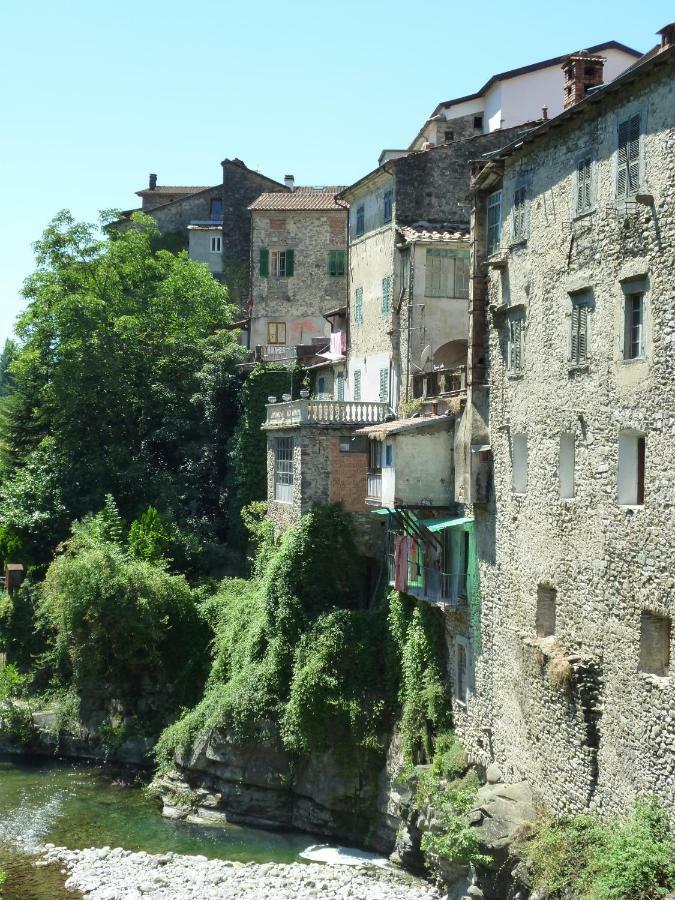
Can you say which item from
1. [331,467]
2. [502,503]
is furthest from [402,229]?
[502,503]

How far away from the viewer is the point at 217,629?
42469 mm

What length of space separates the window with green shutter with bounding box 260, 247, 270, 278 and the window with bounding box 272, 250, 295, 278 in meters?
0.24

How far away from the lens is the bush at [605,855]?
69.9 feet

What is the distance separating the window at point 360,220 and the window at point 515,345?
16850 millimetres

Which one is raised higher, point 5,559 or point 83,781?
point 5,559

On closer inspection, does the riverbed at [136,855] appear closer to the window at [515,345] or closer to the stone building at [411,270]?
the window at [515,345]

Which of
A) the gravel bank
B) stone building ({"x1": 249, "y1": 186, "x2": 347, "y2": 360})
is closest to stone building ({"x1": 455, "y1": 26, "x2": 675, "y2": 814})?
the gravel bank

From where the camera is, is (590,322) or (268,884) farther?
(268,884)

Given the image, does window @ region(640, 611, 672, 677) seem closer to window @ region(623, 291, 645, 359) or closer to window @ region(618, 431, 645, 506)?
window @ region(618, 431, 645, 506)

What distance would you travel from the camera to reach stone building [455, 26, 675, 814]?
22734 mm

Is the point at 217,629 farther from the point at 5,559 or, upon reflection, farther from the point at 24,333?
the point at 24,333

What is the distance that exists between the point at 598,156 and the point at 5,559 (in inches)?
1351

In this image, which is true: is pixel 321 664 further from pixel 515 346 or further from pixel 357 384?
pixel 357 384

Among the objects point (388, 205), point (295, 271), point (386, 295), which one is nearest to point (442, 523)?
point (386, 295)
